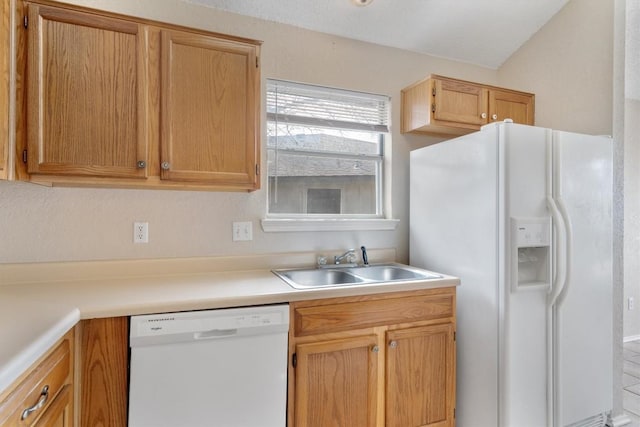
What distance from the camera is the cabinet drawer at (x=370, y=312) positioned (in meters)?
1.53

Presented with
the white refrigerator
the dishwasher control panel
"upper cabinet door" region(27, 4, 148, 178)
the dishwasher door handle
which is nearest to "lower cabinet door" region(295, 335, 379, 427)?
the dishwasher control panel

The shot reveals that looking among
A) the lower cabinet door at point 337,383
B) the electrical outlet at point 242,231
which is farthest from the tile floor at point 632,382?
the electrical outlet at point 242,231

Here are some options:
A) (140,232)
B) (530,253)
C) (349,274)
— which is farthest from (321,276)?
(530,253)

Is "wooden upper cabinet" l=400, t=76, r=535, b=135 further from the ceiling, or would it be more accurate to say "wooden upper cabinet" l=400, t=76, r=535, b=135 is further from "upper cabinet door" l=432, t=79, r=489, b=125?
the ceiling

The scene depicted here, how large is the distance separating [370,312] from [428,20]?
1.96m

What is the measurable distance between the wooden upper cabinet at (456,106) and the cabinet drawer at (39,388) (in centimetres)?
215

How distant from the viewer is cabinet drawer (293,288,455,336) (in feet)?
5.02

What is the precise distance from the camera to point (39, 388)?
37.8 inches

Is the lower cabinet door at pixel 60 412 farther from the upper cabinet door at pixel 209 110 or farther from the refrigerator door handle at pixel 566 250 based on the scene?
the refrigerator door handle at pixel 566 250

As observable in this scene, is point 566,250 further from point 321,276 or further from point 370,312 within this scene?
point 321,276

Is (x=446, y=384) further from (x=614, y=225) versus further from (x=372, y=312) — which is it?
(x=614, y=225)

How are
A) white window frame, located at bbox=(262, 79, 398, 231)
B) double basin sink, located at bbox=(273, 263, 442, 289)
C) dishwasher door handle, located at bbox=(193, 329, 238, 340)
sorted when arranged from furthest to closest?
white window frame, located at bbox=(262, 79, 398, 231) → double basin sink, located at bbox=(273, 263, 442, 289) → dishwasher door handle, located at bbox=(193, 329, 238, 340)

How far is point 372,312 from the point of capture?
5.39ft

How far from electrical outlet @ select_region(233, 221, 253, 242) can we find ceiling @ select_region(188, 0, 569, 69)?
1.26 metres
